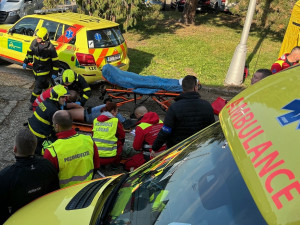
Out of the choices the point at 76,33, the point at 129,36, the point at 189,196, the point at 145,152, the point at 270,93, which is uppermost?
→ the point at 270,93

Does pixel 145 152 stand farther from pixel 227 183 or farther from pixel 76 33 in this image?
pixel 76 33

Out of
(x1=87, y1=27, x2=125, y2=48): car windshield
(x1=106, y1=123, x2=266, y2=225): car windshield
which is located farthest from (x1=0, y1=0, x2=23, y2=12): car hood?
(x1=106, y1=123, x2=266, y2=225): car windshield

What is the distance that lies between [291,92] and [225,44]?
13.8m

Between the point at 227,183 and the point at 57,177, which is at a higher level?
the point at 227,183

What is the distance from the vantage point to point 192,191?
2.02 metres

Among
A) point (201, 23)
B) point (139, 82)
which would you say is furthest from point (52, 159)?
point (201, 23)

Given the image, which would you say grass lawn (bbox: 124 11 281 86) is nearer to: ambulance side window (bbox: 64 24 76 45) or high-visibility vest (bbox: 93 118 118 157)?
ambulance side window (bbox: 64 24 76 45)

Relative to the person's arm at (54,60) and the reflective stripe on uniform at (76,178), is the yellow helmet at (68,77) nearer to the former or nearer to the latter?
the person's arm at (54,60)

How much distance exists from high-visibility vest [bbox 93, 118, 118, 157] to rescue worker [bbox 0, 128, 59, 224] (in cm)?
187

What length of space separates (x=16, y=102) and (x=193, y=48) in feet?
27.5

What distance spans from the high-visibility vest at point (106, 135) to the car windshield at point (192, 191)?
2336mm

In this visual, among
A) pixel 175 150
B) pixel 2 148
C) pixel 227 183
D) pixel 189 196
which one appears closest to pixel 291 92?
pixel 227 183

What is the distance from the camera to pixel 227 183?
1854 millimetres

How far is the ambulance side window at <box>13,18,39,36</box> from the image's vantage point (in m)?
9.03
